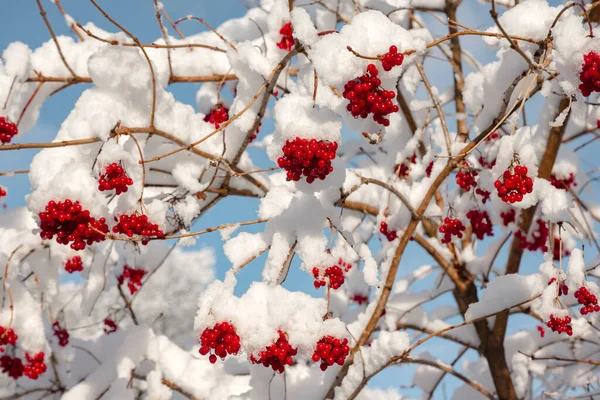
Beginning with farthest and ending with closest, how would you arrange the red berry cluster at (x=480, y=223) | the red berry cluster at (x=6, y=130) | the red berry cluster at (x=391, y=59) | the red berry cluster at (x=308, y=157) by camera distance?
the red berry cluster at (x=480, y=223) → the red berry cluster at (x=6, y=130) → the red berry cluster at (x=308, y=157) → the red berry cluster at (x=391, y=59)

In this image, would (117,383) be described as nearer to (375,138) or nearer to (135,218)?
(135,218)

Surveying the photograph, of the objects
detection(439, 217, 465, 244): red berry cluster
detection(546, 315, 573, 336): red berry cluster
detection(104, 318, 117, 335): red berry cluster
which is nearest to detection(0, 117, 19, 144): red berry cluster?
detection(104, 318, 117, 335): red berry cluster

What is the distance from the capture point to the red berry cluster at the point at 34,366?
374 centimetres

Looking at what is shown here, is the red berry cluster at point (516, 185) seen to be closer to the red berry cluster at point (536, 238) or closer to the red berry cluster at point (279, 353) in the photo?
the red berry cluster at point (279, 353)

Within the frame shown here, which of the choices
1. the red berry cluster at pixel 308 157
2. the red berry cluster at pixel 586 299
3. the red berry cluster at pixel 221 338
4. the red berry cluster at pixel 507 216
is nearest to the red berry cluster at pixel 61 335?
the red berry cluster at pixel 221 338

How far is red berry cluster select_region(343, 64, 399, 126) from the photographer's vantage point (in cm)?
196

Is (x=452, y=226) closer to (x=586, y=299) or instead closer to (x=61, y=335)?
(x=586, y=299)

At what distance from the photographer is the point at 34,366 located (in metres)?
3.78

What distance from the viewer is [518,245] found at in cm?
405

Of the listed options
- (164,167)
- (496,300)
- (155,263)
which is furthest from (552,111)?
(155,263)

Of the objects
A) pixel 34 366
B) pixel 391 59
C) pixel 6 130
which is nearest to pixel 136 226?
pixel 6 130

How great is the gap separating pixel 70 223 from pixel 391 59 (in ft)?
5.05

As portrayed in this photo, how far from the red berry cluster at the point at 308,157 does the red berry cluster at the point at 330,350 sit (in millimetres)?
642

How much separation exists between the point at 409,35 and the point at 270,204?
111cm
